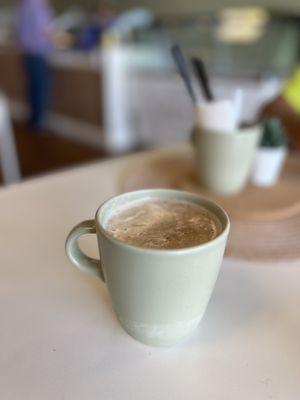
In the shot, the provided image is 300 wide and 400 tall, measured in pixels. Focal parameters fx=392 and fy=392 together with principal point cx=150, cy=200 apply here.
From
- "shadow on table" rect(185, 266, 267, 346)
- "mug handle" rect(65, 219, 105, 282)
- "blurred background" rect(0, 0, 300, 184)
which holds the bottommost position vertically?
"blurred background" rect(0, 0, 300, 184)

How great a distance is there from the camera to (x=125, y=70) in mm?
2762

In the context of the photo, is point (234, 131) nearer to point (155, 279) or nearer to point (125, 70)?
point (155, 279)

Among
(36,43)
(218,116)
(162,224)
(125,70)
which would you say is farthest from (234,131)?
(36,43)

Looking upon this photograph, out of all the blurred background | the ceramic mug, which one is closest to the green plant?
the ceramic mug

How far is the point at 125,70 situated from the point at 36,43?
852 millimetres

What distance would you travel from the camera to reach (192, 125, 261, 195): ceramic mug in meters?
0.54

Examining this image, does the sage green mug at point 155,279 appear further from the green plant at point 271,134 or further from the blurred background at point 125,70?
the blurred background at point 125,70

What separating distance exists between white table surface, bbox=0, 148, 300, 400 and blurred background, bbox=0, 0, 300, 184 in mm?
1701

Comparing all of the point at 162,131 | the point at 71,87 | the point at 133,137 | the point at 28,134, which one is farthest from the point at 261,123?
the point at 28,134

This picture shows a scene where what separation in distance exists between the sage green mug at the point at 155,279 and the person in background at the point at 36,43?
10.0 ft

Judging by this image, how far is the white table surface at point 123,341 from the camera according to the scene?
0.29m

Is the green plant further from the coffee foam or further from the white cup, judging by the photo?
the coffee foam

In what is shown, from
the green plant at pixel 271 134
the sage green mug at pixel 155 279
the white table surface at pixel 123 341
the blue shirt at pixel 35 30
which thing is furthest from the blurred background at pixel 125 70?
the sage green mug at pixel 155 279

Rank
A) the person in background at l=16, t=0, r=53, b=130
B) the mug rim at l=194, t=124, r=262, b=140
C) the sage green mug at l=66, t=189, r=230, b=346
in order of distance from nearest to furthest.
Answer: the sage green mug at l=66, t=189, r=230, b=346, the mug rim at l=194, t=124, r=262, b=140, the person in background at l=16, t=0, r=53, b=130
